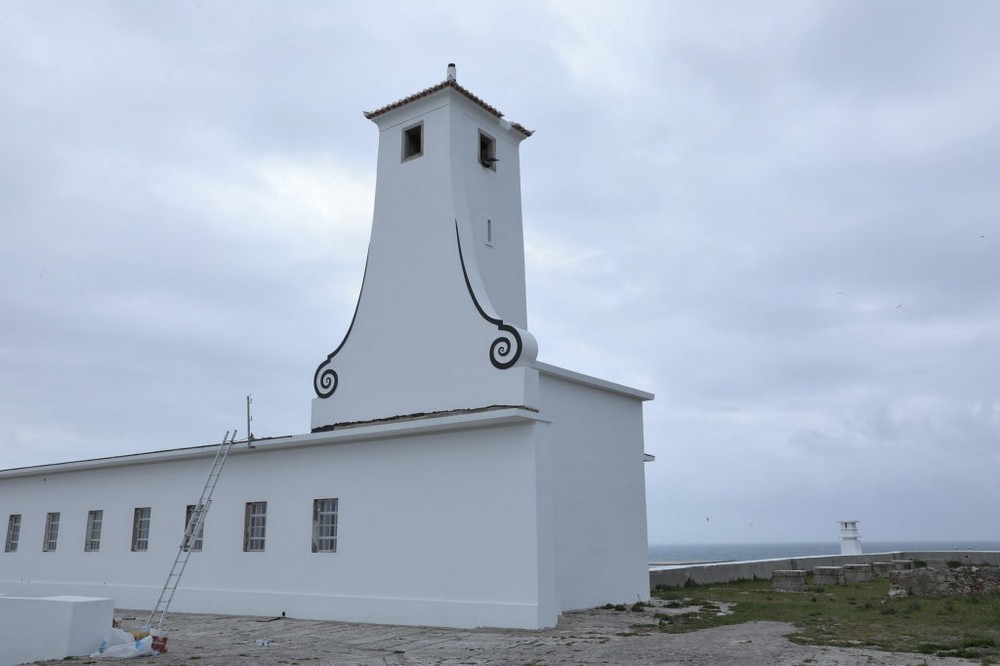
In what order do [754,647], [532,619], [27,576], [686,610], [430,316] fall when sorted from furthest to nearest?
1. [27,576]
2. [430,316]
3. [686,610]
4. [532,619]
5. [754,647]

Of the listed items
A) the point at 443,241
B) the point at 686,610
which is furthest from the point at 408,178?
the point at 686,610

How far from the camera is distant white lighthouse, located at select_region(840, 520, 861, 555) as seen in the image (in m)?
29.1

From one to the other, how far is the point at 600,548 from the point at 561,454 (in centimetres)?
223

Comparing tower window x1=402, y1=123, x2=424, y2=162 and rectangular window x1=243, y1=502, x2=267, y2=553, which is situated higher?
tower window x1=402, y1=123, x2=424, y2=162

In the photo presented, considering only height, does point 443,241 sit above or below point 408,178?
below

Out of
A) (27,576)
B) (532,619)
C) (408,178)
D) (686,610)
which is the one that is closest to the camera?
(532,619)

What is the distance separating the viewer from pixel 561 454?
1591 centimetres

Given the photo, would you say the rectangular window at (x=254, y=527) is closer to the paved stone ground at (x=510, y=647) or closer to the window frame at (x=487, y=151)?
the paved stone ground at (x=510, y=647)

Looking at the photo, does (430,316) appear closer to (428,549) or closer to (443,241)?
(443,241)

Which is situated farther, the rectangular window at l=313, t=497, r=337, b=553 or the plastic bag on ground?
the rectangular window at l=313, t=497, r=337, b=553

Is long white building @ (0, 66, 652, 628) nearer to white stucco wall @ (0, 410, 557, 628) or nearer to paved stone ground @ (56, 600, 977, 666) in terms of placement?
white stucco wall @ (0, 410, 557, 628)

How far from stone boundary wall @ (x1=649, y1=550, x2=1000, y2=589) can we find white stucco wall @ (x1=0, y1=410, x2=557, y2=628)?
692 centimetres

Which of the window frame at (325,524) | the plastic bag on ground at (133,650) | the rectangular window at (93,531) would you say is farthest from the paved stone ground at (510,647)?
the rectangular window at (93,531)

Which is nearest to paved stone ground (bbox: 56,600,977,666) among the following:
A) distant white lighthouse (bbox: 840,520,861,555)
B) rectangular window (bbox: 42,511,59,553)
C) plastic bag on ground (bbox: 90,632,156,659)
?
plastic bag on ground (bbox: 90,632,156,659)
